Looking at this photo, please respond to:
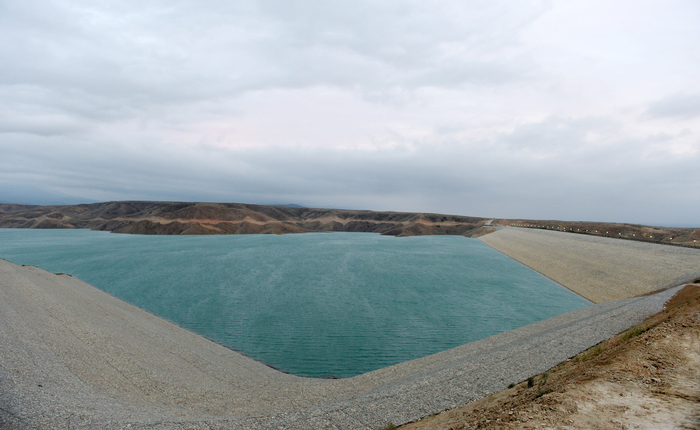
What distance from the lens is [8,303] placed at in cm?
1310

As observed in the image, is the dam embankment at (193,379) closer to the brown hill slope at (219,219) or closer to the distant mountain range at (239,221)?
the distant mountain range at (239,221)

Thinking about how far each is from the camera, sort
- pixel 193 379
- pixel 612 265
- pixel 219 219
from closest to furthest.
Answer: pixel 193 379 < pixel 612 265 < pixel 219 219

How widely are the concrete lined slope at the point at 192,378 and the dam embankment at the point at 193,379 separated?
1.2 inches

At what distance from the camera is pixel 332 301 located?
74.1 ft

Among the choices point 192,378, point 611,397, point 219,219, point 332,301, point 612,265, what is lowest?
point 332,301

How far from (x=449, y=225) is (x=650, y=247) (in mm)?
79748

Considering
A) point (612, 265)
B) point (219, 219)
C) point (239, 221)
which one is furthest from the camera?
point (239, 221)

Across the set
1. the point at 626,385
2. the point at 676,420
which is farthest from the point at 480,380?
the point at 676,420

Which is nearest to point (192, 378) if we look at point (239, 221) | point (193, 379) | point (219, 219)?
point (193, 379)

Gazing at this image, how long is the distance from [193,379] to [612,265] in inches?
1421

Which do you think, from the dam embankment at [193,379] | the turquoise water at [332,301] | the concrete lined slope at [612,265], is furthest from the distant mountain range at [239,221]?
the dam embankment at [193,379]

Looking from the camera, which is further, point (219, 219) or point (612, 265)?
point (219, 219)

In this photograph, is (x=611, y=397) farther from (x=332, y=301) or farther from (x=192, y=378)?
(x=332, y=301)

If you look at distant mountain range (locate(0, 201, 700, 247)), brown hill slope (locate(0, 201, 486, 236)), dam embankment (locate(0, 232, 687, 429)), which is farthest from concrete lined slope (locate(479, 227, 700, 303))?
brown hill slope (locate(0, 201, 486, 236))
